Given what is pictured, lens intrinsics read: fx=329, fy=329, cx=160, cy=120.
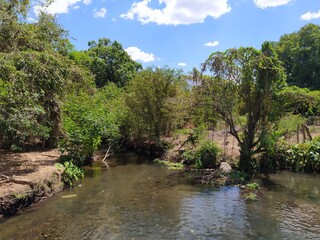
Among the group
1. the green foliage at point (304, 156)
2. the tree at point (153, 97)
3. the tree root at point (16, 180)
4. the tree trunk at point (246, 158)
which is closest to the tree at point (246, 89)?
the tree trunk at point (246, 158)

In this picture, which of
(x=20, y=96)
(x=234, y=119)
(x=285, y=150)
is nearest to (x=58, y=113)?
(x=20, y=96)

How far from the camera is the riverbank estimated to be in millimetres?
10242

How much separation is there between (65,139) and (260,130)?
9.98m

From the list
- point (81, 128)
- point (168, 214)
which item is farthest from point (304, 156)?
point (81, 128)

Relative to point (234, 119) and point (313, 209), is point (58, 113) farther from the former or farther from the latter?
point (313, 209)

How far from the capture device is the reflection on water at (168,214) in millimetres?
9203

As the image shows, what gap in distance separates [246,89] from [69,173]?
9.44 metres

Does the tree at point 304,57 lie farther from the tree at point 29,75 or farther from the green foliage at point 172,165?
the tree at point 29,75

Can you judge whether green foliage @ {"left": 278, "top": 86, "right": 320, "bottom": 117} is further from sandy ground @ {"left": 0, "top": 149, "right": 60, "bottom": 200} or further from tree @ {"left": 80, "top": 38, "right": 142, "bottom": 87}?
tree @ {"left": 80, "top": 38, "right": 142, "bottom": 87}

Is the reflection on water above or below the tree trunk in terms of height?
below

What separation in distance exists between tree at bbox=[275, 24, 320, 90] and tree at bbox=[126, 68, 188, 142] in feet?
94.3

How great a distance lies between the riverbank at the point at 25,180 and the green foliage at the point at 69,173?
0.36 m

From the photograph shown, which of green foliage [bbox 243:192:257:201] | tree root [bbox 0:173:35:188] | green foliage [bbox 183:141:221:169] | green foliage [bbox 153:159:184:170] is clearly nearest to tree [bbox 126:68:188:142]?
green foliage [bbox 153:159:184:170]

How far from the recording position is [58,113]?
1811 cm
